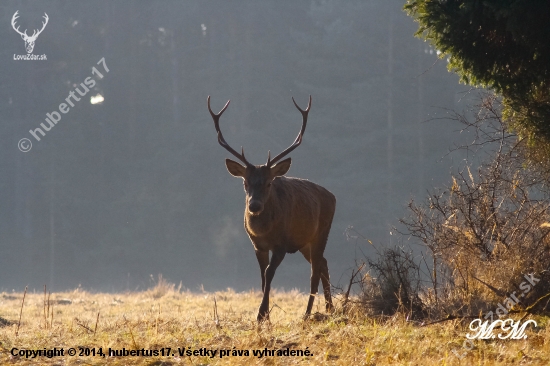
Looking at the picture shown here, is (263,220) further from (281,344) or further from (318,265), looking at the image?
(281,344)

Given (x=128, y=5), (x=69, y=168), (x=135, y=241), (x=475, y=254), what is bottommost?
(x=475, y=254)

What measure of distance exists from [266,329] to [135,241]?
6466 cm

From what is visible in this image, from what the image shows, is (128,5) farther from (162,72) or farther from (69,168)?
(69,168)

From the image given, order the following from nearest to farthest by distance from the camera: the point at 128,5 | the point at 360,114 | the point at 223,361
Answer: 1. the point at 223,361
2. the point at 360,114
3. the point at 128,5

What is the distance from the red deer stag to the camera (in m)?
9.38

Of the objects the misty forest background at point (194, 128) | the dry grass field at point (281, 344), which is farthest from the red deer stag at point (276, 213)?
the misty forest background at point (194, 128)

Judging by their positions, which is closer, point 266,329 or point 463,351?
point 463,351

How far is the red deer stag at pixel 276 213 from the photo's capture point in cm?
938

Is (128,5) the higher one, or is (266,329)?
(128,5)

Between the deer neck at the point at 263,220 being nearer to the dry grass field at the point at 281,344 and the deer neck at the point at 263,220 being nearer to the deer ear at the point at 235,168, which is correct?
the deer ear at the point at 235,168

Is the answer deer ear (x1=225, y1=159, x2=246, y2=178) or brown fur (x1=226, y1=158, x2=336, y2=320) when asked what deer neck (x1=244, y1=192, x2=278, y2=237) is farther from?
deer ear (x1=225, y1=159, x2=246, y2=178)

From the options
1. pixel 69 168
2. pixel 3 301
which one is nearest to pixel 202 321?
pixel 3 301

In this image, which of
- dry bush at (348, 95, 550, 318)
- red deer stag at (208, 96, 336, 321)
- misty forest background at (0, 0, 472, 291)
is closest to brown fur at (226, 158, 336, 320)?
red deer stag at (208, 96, 336, 321)

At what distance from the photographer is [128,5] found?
303ft
